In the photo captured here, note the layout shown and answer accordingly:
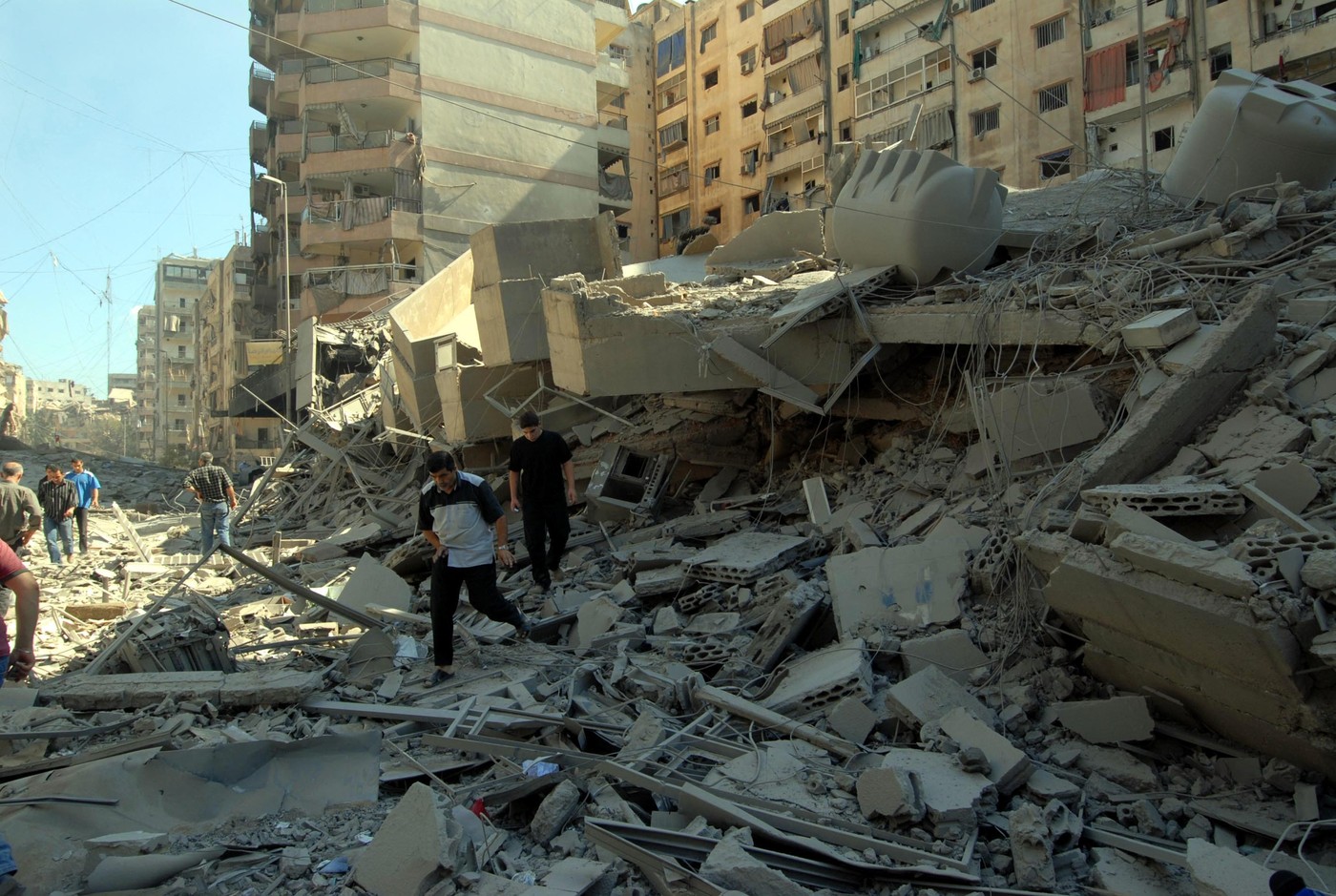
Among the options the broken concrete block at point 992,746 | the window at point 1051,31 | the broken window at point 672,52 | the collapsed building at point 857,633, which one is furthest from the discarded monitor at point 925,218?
the broken window at point 672,52

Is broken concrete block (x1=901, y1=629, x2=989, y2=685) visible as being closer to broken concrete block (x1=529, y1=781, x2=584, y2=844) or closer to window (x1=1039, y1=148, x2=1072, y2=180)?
broken concrete block (x1=529, y1=781, x2=584, y2=844)

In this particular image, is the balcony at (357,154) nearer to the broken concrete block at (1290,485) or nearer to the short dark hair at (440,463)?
the short dark hair at (440,463)

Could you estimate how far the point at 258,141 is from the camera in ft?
135

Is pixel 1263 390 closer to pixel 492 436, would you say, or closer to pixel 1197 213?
pixel 1197 213

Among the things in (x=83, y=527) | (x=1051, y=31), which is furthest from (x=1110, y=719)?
(x=1051, y=31)

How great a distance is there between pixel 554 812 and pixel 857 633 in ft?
7.78

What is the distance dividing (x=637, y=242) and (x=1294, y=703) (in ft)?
142

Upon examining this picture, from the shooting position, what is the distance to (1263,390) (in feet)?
16.5

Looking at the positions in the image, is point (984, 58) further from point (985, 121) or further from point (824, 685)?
point (824, 685)

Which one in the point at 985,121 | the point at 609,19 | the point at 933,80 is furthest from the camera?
the point at 609,19

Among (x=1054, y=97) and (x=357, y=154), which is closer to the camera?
(x=1054, y=97)

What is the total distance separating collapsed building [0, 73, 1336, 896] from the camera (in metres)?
3.41

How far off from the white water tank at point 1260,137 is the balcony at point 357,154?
25506 millimetres

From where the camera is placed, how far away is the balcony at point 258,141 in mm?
40906
